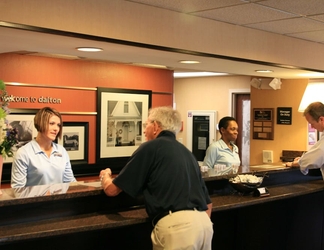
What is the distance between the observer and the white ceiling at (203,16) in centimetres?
338

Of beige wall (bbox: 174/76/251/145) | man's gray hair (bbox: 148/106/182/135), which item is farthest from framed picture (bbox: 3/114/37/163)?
beige wall (bbox: 174/76/251/145)

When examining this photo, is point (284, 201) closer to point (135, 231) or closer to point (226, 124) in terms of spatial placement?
point (226, 124)

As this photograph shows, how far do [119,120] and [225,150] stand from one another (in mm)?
1978

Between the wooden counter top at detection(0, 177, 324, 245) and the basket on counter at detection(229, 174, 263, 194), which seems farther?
the basket on counter at detection(229, 174, 263, 194)

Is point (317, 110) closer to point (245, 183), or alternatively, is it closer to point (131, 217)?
point (245, 183)

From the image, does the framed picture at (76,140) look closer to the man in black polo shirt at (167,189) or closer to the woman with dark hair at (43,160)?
the woman with dark hair at (43,160)

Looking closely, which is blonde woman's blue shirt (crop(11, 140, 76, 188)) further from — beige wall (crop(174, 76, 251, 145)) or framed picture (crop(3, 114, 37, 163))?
beige wall (crop(174, 76, 251, 145))

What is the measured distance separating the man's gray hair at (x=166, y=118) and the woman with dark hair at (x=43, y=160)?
1.01 m

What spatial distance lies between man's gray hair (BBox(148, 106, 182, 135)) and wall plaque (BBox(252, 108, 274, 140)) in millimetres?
4048

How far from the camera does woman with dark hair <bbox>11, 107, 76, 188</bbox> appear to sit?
349 centimetres

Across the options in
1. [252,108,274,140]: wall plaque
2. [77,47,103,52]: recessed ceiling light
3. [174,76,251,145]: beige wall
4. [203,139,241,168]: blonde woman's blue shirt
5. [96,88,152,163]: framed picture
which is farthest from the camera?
[174,76,251,145]: beige wall

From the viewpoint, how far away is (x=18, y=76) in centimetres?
542

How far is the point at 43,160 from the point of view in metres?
3.59

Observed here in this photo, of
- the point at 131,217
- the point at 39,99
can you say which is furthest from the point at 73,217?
the point at 39,99
